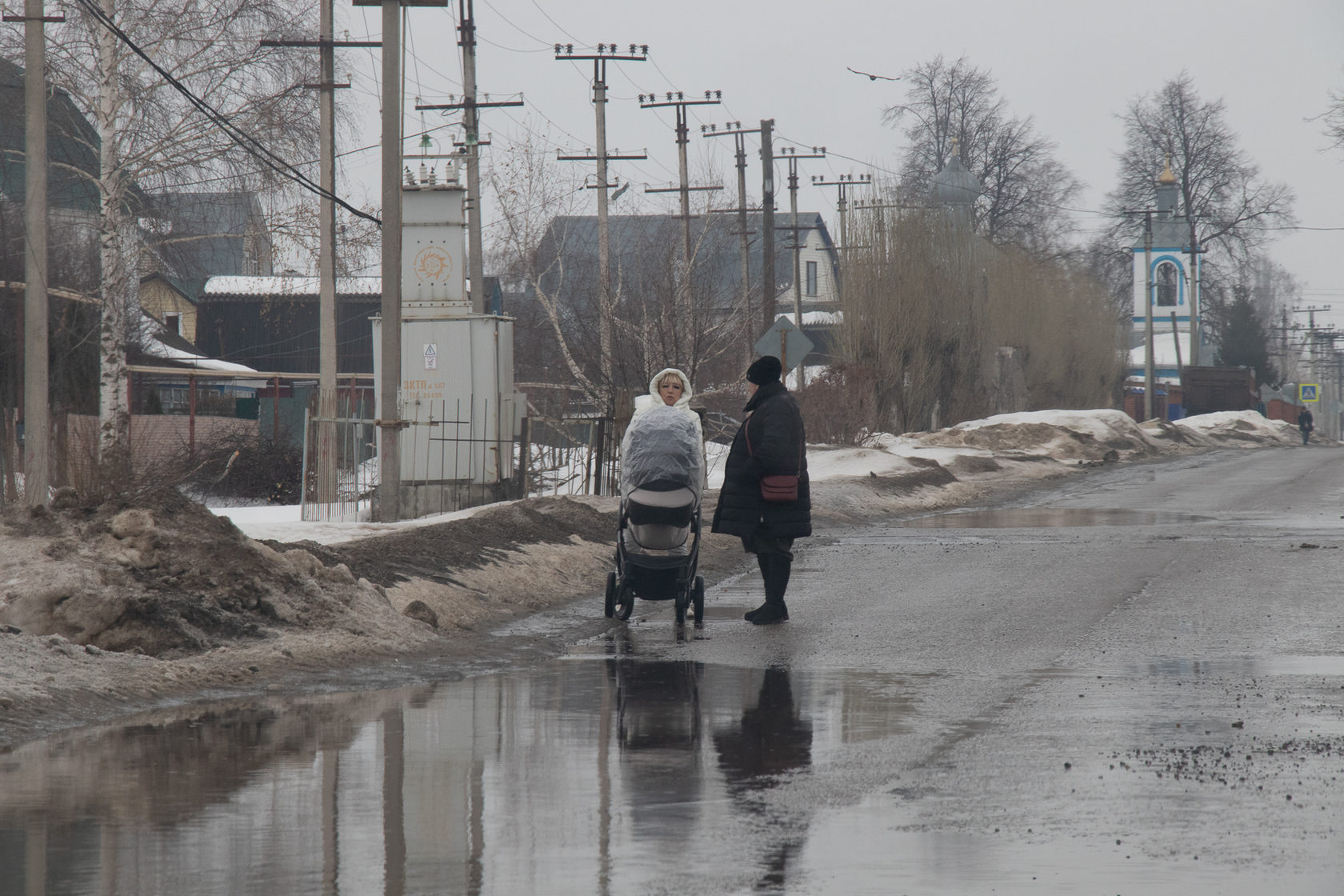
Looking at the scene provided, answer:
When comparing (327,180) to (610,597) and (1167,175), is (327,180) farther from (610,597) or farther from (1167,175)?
(1167,175)

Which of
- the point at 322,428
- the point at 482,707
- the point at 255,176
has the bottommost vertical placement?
the point at 482,707

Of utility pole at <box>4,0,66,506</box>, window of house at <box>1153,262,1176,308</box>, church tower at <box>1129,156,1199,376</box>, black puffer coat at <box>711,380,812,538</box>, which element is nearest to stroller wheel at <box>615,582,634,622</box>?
black puffer coat at <box>711,380,812,538</box>

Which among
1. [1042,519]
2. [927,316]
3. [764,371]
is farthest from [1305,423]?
[764,371]

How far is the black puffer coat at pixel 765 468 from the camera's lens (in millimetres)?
10680

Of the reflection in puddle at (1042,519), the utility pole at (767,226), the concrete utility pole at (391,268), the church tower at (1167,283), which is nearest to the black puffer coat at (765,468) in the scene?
the concrete utility pole at (391,268)

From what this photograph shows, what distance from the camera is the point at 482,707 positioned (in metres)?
7.59

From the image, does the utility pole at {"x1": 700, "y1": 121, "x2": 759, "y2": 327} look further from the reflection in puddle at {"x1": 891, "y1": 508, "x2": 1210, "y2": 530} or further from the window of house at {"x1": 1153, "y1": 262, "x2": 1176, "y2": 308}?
the window of house at {"x1": 1153, "y1": 262, "x2": 1176, "y2": 308}

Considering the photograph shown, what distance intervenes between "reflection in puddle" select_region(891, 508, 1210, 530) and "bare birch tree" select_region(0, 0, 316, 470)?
41.1 feet

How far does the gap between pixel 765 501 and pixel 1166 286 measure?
90485 millimetres

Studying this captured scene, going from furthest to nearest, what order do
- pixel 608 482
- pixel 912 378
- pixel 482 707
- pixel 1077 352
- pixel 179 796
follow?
pixel 1077 352
pixel 912 378
pixel 608 482
pixel 482 707
pixel 179 796

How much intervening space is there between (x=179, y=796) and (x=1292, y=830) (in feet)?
12.4

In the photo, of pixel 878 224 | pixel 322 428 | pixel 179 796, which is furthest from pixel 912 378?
pixel 179 796

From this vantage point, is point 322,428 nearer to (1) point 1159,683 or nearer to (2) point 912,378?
(1) point 1159,683

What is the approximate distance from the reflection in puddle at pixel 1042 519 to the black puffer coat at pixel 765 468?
30.1 feet
